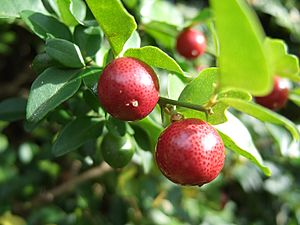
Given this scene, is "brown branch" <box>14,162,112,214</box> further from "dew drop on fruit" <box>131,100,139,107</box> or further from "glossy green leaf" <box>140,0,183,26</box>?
"dew drop on fruit" <box>131,100,139,107</box>

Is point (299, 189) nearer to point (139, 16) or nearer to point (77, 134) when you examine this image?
point (139, 16)

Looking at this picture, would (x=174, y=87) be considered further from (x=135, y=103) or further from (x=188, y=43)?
(x=188, y=43)

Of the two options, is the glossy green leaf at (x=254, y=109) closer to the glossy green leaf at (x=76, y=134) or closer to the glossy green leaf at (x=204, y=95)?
the glossy green leaf at (x=204, y=95)

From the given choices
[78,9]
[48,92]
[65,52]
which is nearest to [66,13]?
[78,9]

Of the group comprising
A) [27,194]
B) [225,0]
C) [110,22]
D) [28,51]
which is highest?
[225,0]

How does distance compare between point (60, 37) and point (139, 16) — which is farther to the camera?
point (139, 16)

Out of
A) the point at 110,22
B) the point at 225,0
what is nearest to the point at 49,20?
the point at 110,22

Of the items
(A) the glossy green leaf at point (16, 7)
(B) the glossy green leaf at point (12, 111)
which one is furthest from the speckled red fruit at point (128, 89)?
(B) the glossy green leaf at point (12, 111)
